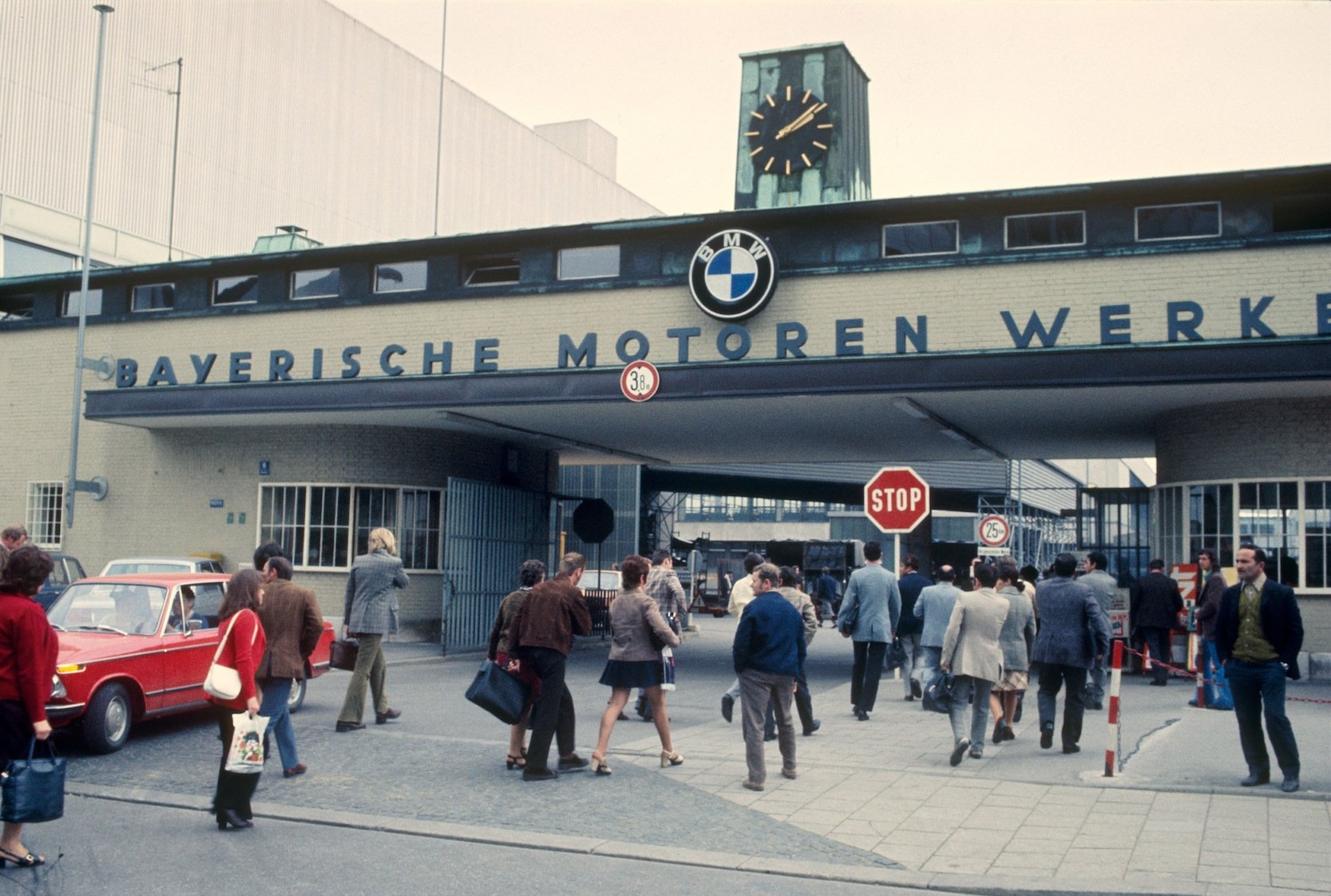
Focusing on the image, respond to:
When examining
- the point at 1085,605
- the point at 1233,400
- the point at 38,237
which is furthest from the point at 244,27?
the point at 1085,605

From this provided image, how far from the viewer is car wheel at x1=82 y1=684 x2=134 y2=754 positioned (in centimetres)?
990

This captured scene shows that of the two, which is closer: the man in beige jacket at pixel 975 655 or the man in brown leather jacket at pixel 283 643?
the man in brown leather jacket at pixel 283 643

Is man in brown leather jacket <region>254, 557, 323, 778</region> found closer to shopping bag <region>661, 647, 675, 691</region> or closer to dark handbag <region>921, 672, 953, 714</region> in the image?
shopping bag <region>661, 647, 675, 691</region>

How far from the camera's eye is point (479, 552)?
20.7 m

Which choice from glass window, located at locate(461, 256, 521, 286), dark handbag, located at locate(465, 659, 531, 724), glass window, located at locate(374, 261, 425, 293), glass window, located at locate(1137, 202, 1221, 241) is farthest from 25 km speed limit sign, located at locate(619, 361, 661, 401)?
dark handbag, located at locate(465, 659, 531, 724)

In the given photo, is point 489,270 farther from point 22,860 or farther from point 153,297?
point 22,860

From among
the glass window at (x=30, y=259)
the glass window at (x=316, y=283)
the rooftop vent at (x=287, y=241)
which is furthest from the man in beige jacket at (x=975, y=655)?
the glass window at (x=30, y=259)

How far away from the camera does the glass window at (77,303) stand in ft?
72.5

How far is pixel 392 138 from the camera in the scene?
140 feet

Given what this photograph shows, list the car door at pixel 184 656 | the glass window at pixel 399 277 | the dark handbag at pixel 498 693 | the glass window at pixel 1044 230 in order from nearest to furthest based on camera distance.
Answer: the dark handbag at pixel 498 693 → the car door at pixel 184 656 → the glass window at pixel 1044 230 → the glass window at pixel 399 277

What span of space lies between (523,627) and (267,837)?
2.38 m

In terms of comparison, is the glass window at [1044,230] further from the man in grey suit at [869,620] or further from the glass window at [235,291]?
the glass window at [235,291]

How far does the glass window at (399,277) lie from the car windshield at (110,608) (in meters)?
8.67

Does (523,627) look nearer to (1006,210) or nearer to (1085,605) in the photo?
(1085,605)
